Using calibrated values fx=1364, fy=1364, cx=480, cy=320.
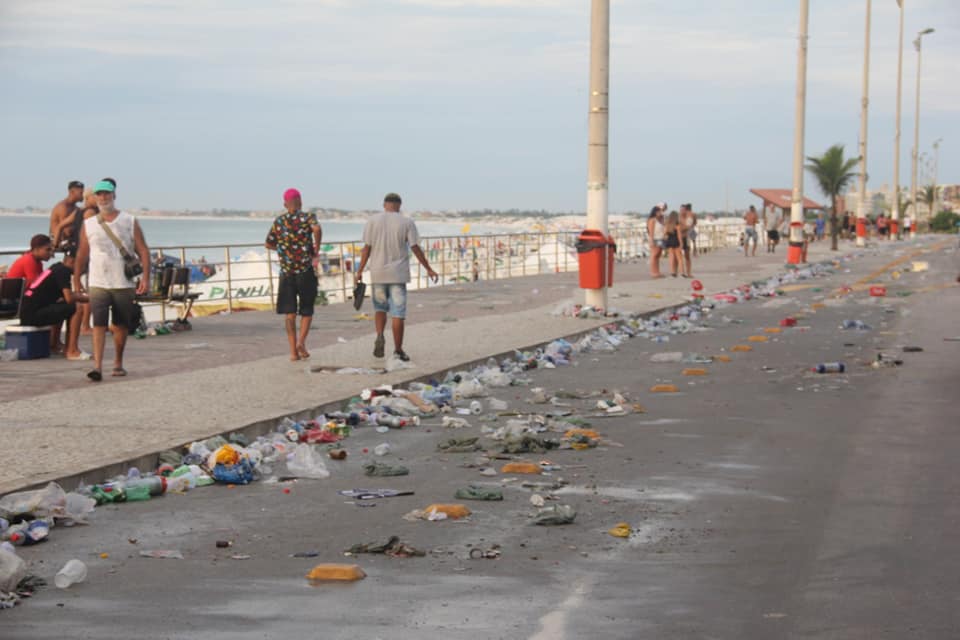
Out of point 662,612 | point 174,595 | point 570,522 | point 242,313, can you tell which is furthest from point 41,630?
point 242,313

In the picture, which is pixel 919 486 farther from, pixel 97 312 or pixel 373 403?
pixel 97 312

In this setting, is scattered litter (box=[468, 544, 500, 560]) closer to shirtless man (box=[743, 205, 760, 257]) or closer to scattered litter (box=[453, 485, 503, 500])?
scattered litter (box=[453, 485, 503, 500])

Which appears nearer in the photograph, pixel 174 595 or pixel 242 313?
pixel 174 595

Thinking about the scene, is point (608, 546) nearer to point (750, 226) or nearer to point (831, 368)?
point (831, 368)

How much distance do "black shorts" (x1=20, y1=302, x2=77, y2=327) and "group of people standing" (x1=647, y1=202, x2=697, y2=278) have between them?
19394mm

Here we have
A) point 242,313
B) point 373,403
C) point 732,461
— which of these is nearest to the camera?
point 732,461

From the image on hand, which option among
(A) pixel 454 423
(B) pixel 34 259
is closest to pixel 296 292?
(B) pixel 34 259

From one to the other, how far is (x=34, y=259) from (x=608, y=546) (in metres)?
11.1

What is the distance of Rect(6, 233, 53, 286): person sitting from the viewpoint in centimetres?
1576

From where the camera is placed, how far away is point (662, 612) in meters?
5.51

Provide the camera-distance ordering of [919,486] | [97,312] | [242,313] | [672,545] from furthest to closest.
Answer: [242,313] → [97,312] → [919,486] → [672,545]

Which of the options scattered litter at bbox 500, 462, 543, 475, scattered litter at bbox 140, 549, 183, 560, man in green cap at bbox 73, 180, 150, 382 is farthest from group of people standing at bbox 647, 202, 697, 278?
scattered litter at bbox 140, 549, 183, 560

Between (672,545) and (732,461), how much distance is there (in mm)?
2519

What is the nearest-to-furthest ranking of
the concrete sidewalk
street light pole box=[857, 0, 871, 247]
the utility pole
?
the concrete sidewalk
the utility pole
street light pole box=[857, 0, 871, 247]
